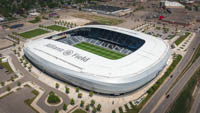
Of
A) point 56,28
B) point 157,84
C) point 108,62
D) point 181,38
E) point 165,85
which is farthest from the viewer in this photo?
point 56,28

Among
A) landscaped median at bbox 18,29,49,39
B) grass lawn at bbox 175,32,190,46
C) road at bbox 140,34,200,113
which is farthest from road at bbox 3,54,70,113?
grass lawn at bbox 175,32,190,46

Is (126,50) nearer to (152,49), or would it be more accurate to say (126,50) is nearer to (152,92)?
(152,49)

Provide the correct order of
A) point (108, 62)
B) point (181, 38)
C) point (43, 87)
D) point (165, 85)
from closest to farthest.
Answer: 1. point (108, 62)
2. point (43, 87)
3. point (165, 85)
4. point (181, 38)

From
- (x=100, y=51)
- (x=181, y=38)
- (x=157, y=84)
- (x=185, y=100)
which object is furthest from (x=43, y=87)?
(x=181, y=38)

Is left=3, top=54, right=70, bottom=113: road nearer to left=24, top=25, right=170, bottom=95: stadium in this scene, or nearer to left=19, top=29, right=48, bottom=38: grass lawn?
left=24, top=25, right=170, bottom=95: stadium

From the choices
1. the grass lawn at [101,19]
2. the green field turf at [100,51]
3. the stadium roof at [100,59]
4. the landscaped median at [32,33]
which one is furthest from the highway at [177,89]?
the landscaped median at [32,33]

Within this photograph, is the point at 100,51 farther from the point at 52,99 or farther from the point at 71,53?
the point at 52,99

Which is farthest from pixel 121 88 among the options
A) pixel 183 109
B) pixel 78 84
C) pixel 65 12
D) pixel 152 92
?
pixel 65 12

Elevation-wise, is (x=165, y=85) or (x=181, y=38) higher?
(x=181, y=38)
